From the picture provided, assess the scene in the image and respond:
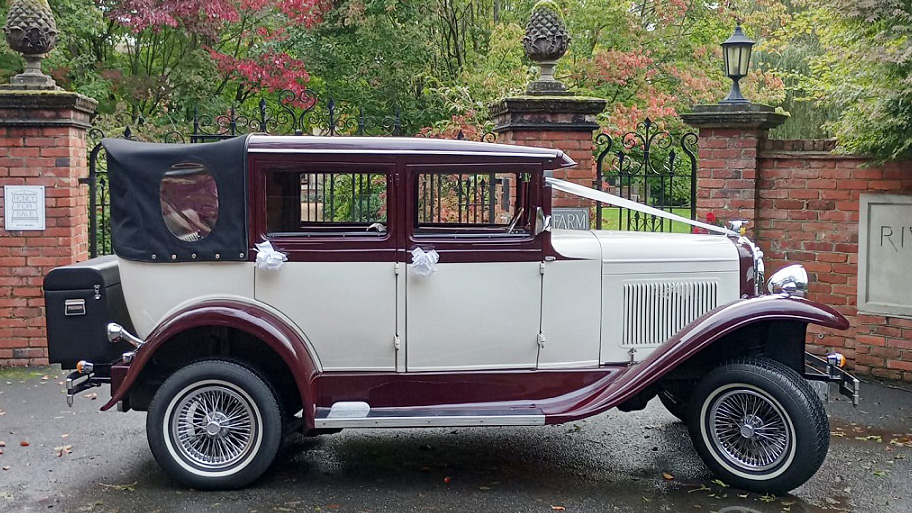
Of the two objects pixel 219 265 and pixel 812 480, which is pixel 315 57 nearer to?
pixel 219 265

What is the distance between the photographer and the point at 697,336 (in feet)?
15.6

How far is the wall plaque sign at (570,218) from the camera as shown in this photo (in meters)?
7.67

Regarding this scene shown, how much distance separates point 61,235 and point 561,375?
4.86m

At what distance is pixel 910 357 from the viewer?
7211mm

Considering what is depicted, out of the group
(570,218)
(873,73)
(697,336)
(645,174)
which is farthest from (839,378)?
(645,174)

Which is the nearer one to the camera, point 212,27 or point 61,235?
point 61,235

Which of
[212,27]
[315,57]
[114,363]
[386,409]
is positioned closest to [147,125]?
[212,27]

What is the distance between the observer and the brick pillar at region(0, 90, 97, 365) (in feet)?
24.5

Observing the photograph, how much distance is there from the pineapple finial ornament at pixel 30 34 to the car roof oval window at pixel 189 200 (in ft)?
11.4

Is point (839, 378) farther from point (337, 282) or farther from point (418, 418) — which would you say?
point (337, 282)

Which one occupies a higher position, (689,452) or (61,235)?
(61,235)

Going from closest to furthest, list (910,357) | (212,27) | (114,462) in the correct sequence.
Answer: (114,462), (910,357), (212,27)

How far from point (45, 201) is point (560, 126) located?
4519 mm

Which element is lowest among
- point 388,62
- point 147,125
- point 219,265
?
point 219,265
